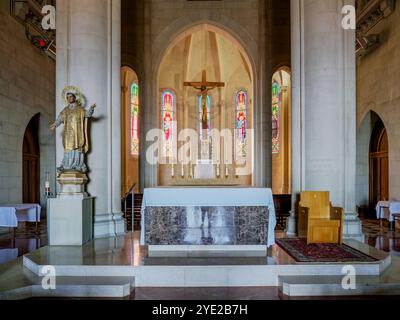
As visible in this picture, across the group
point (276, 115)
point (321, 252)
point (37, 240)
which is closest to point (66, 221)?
point (37, 240)

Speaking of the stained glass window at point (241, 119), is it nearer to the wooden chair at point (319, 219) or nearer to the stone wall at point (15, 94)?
the stone wall at point (15, 94)

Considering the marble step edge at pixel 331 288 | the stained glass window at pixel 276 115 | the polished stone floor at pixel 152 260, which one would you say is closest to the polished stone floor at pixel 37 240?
the polished stone floor at pixel 152 260

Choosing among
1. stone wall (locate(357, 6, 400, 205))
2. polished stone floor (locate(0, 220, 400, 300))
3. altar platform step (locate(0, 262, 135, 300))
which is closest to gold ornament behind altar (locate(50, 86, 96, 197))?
polished stone floor (locate(0, 220, 400, 300))

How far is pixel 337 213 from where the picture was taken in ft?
21.8

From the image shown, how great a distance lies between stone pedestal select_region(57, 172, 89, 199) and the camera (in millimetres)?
6918

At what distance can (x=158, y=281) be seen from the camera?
4.99 metres

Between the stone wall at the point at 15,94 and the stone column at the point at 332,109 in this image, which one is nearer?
the stone column at the point at 332,109

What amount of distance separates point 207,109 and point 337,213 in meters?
13.3

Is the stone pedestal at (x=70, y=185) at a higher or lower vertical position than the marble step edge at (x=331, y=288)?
higher

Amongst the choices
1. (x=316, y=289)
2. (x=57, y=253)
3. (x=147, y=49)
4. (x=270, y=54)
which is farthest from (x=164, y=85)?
(x=316, y=289)

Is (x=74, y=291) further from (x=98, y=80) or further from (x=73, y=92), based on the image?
(x=98, y=80)

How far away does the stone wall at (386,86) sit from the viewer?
423 inches

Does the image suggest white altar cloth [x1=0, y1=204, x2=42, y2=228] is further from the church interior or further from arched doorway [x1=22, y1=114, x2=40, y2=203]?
arched doorway [x1=22, y1=114, x2=40, y2=203]
